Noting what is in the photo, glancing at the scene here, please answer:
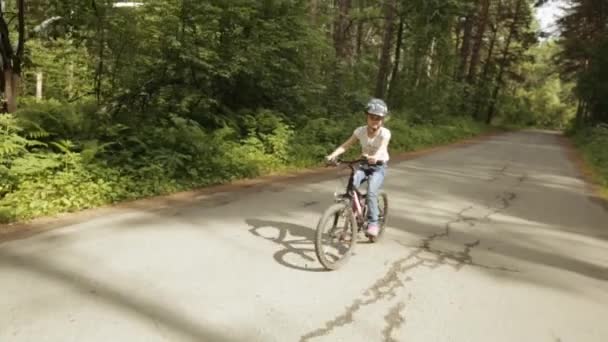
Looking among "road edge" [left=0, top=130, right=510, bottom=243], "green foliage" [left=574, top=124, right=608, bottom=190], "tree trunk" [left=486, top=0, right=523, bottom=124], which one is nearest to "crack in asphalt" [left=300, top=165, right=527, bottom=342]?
"road edge" [left=0, top=130, right=510, bottom=243]

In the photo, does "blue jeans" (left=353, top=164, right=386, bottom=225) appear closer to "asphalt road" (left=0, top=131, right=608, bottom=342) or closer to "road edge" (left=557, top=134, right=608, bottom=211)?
"asphalt road" (left=0, top=131, right=608, bottom=342)

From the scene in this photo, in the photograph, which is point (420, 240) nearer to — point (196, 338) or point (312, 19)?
point (196, 338)

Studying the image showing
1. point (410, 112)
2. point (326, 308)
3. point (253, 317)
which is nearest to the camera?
point (253, 317)

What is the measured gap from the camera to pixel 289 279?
4.78 metres

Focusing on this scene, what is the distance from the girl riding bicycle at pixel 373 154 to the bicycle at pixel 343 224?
83 millimetres

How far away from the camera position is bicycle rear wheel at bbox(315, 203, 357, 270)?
502cm

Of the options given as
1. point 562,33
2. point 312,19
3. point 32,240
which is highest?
point 562,33

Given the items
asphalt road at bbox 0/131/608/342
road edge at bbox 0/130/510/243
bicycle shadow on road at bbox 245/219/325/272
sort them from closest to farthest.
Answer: asphalt road at bbox 0/131/608/342 < bicycle shadow on road at bbox 245/219/325/272 < road edge at bbox 0/130/510/243

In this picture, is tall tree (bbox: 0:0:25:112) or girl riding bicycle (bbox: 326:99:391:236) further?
tall tree (bbox: 0:0:25:112)

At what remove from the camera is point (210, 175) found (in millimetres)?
9547

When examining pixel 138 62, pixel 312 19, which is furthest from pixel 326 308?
pixel 312 19

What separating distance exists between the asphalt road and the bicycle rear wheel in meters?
0.15

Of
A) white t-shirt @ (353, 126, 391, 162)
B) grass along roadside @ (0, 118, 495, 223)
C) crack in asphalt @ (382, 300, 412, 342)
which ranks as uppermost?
white t-shirt @ (353, 126, 391, 162)

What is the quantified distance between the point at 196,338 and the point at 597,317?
12.9 feet
